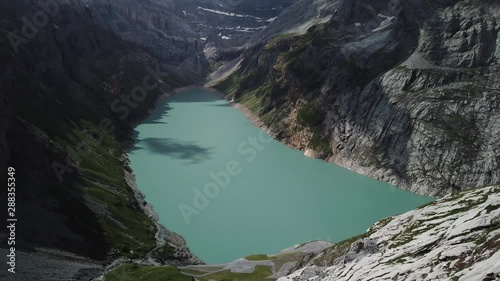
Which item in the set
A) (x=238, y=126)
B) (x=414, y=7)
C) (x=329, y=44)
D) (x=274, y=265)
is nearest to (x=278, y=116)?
(x=238, y=126)

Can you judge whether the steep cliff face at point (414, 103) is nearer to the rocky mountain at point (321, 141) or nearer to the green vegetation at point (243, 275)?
the rocky mountain at point (321, 141)

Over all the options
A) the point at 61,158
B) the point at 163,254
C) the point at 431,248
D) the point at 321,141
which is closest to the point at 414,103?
the point at 321,141

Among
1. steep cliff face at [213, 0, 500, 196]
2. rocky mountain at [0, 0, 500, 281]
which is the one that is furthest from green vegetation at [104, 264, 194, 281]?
steep cliff face at [213, 0, 500, 196]


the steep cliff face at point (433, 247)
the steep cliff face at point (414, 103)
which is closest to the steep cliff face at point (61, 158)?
the steep cliff face at point (433, 247)

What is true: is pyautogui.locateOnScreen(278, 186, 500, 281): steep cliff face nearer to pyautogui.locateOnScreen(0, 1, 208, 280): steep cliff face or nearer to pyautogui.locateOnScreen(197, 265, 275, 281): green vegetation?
pyautogui.locateOnScreen(197, 265, 275, 281): green vegetation

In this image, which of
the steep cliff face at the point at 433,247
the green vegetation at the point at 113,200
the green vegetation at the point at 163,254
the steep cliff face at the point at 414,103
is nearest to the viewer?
the steep cliff face at the point at 433,247

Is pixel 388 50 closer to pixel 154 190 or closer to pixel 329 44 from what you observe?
pixel 329 44
